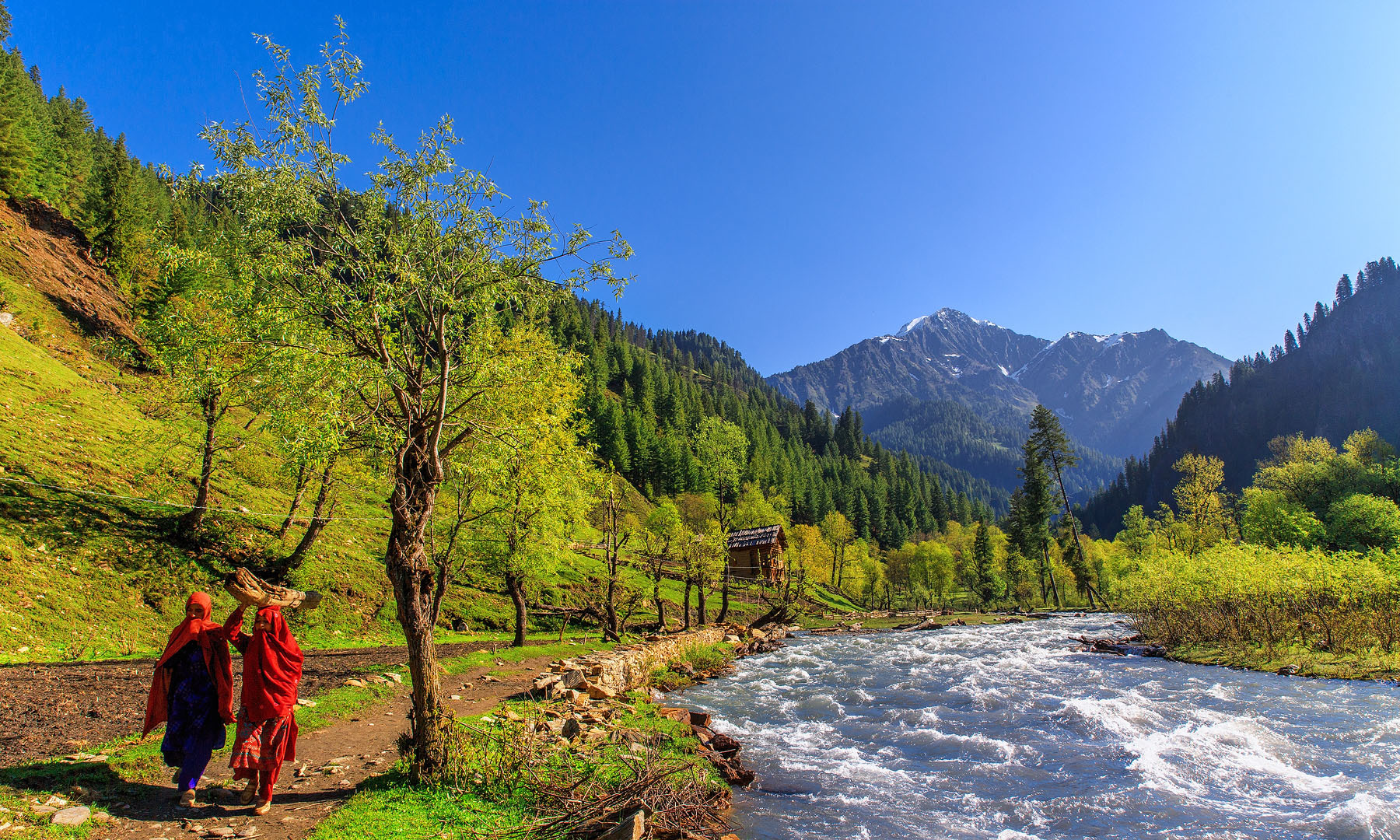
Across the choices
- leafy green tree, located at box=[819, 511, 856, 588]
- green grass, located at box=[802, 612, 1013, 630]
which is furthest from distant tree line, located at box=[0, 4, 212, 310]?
leafy green tree, located at box=[819, 511, 856, 588]

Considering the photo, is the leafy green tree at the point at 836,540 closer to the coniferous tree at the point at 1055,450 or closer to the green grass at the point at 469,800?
the coniferous tree at the point at 1055,450

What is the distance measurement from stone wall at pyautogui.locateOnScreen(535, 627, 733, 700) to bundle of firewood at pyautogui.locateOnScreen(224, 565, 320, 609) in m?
9.40

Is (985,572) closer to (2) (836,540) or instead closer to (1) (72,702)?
(2) (836,540)

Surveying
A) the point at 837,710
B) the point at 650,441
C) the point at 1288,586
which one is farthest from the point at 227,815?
the point at 650,441

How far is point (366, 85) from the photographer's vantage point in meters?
11.7

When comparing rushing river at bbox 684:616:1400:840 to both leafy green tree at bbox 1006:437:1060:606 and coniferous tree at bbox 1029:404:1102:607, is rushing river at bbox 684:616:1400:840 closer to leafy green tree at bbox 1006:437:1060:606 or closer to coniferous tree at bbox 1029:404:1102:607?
coniferous tree at bbox 1029:404:1102:607

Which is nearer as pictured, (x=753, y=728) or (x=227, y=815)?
(x=227, y=815)

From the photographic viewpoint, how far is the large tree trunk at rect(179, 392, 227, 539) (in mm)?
23234

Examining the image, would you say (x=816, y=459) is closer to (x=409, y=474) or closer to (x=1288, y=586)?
Result: (x=1288, y=586)

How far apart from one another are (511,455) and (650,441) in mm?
104712

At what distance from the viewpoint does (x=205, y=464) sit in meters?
23.5

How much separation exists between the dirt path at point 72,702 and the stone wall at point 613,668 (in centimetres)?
567

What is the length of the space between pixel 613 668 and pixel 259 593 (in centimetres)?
1384

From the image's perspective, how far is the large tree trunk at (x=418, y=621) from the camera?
29.2 feet
